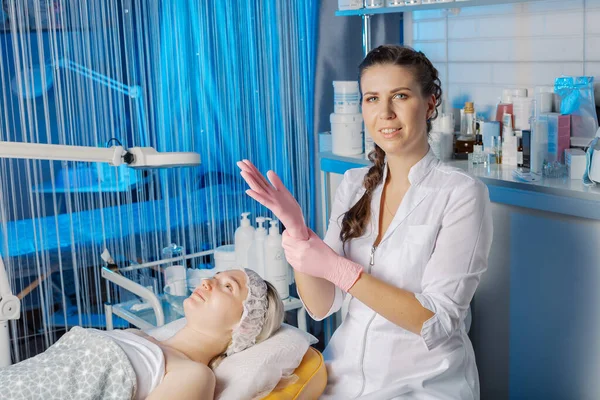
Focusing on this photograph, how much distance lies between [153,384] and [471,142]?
4.24 ft

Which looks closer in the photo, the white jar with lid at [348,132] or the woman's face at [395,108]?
the woman's face at [395,108]

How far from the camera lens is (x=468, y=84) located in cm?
262

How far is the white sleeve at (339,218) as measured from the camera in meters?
1.77

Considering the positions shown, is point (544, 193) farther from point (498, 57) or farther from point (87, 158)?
point (87, 158)

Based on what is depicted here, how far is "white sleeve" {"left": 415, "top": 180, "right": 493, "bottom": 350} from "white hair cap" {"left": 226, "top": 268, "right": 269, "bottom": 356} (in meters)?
0.40

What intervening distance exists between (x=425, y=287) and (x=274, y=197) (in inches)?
14.2

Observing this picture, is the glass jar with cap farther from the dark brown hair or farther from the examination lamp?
the examination lamp

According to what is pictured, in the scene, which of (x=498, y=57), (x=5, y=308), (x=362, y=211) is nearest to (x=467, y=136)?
(x=498, y=57)

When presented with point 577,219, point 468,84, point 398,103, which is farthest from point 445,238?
point 468,84

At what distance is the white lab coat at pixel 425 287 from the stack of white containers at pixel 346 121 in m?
0.90

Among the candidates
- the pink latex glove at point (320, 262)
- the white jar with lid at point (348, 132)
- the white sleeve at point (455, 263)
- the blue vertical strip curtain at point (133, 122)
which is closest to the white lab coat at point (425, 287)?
the white sleeve at point (455, 263)

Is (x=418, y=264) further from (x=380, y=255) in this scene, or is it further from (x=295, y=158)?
(x=295, y=158)

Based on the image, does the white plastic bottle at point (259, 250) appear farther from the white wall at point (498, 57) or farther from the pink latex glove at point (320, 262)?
the pink latex glove at point (320, 262)

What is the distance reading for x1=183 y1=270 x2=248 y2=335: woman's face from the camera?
1.80 m
